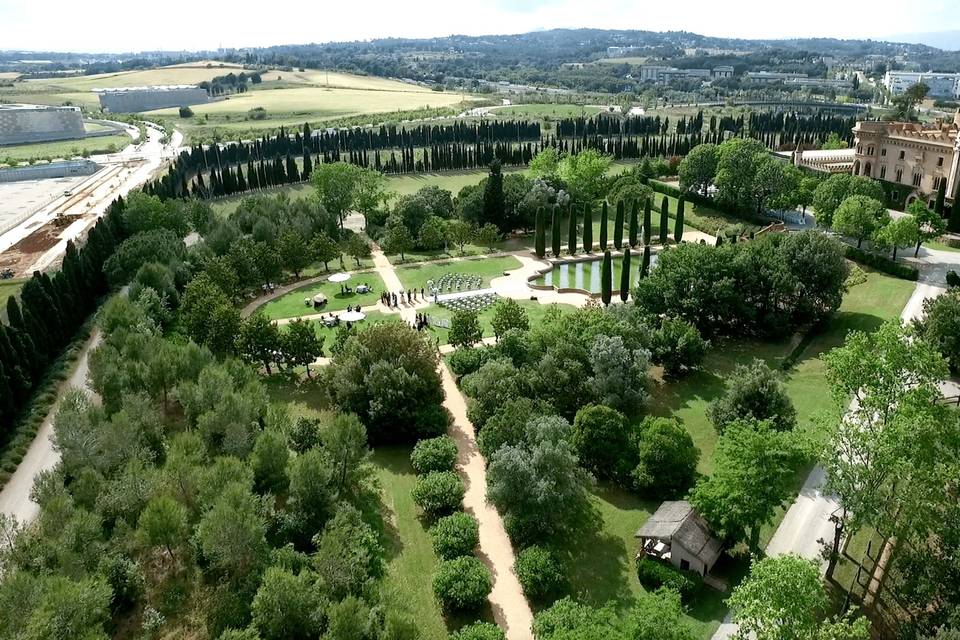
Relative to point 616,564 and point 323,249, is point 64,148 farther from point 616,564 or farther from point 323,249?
point 616,564

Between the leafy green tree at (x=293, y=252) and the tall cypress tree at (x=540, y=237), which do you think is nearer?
the leafy green tree at (x=293, y=252)

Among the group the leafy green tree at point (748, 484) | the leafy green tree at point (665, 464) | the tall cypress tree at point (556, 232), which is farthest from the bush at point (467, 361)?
the tall cypress tree at point (556, 232)

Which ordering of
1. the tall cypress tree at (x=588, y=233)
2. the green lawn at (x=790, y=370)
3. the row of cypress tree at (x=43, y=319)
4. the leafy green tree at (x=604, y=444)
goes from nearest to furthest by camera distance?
the leafy green tree at (x=604, y=444) < the green lawn at (x=790, y=370) < the row of cypress tree at (x=43, y=319) < the tall cypress tree at (x=588, y=233)

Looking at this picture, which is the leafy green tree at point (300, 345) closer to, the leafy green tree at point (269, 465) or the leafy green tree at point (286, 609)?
the leafy green tree at point (269, 465)

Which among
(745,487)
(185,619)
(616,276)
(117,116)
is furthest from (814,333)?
(117,116)

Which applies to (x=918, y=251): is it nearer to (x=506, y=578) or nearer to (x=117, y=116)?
(x=506, y=578)

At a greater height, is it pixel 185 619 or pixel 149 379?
pixel 149 379
